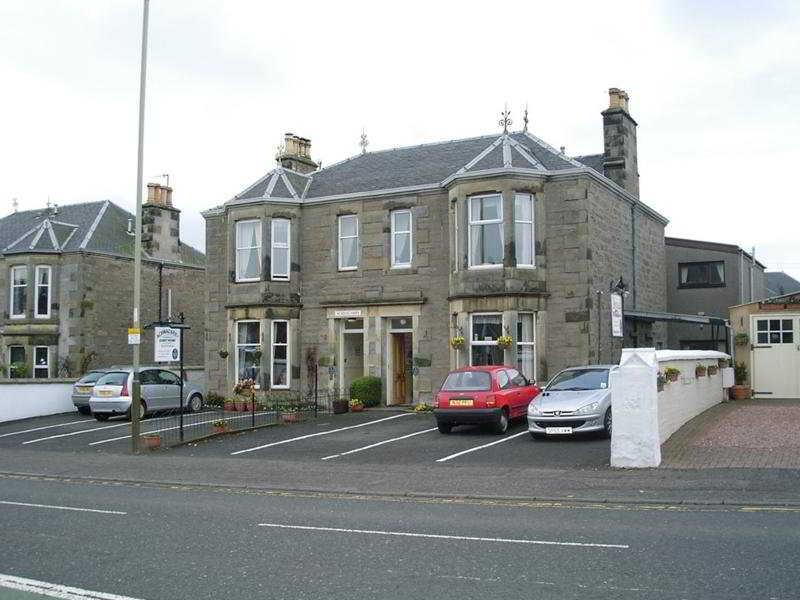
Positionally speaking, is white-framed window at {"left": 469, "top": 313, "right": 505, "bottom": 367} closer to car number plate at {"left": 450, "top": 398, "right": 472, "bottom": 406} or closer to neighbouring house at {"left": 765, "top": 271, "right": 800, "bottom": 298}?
car number plate at {"left": 450, "top": 398, "right": 472, "bottom": 406}

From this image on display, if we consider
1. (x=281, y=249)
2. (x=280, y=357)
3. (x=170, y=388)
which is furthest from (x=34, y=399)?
(x=281, y=249)

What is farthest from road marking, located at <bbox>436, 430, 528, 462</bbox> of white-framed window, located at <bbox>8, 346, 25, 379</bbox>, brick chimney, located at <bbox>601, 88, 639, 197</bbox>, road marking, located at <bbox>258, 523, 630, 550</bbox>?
white-framed window, located at <bbox>8, 346, 25, 379</bbox>

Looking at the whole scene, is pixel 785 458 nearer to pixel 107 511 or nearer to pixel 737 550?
pixel 737 550

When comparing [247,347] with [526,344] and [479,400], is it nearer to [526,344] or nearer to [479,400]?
[526,344]

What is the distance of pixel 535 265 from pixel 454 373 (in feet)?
18.7

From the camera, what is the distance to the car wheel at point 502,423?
1944cm

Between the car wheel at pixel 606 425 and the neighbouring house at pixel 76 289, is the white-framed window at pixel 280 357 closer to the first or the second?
the neighbouring house at pixel 76 289

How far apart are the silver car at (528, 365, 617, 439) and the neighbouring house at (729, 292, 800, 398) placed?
349 inches

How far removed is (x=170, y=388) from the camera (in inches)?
1081

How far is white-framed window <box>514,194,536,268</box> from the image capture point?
24688 millimetres

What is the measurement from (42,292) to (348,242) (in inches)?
590

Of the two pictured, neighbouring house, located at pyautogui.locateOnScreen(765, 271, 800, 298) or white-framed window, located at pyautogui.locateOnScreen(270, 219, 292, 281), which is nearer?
white-framed window, located at pyautogui.locateOnScreen(270, 219, 292, 281)

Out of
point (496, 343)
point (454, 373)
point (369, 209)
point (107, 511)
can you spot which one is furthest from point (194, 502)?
point (369, 209)

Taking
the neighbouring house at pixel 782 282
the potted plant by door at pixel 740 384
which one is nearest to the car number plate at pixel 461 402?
the potted plant by door at pixel 740 384
